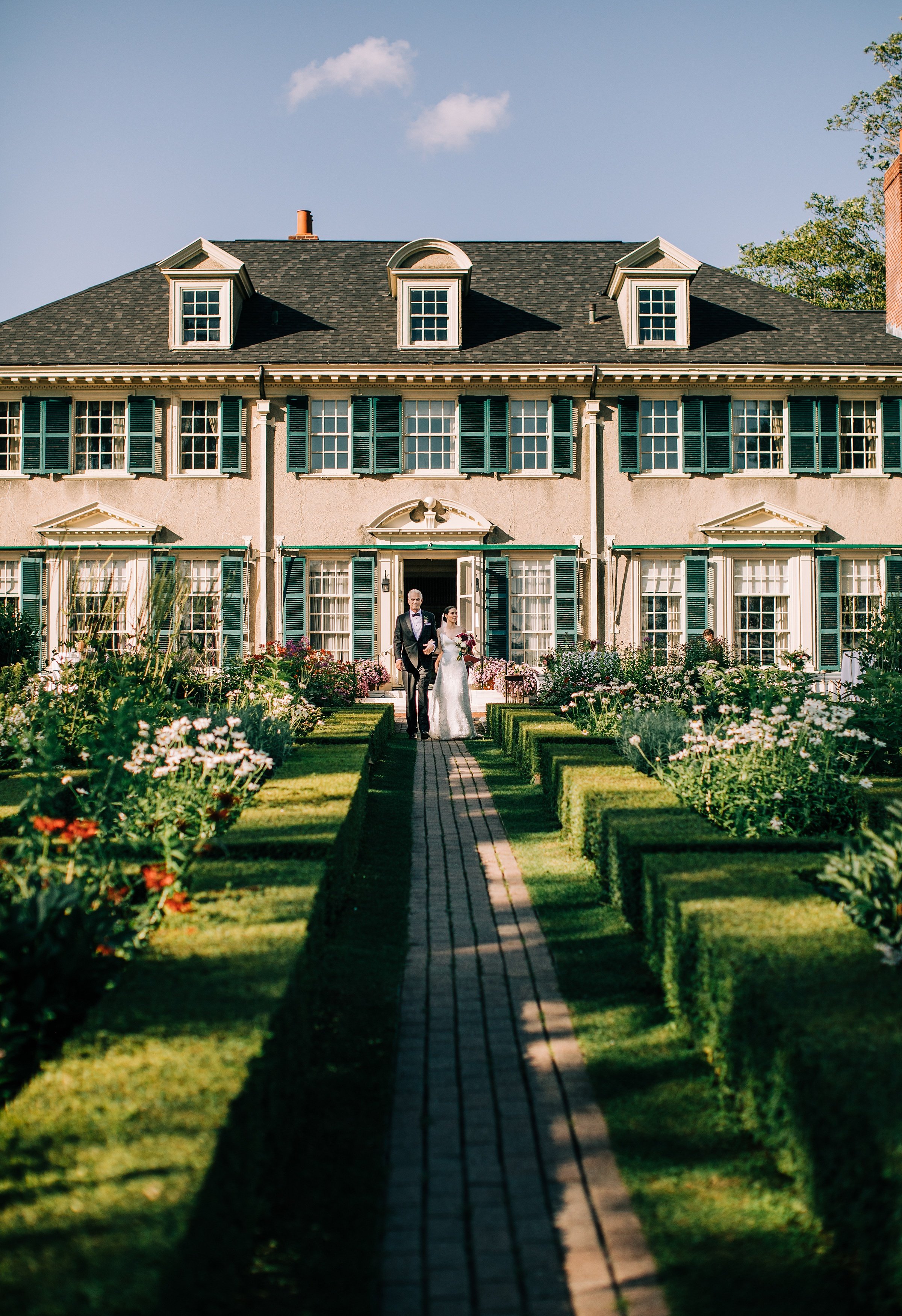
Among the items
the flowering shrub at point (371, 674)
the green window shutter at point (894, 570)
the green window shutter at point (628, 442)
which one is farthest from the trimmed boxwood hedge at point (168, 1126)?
the green window shutter at point (894, 570)

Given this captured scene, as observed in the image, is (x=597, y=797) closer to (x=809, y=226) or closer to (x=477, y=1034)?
(x=477, y=1034)

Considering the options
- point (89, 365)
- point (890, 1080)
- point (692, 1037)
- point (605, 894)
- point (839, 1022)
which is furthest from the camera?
point (89, 365)

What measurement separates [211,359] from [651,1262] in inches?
712

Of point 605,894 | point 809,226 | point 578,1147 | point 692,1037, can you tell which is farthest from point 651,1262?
point 809,226

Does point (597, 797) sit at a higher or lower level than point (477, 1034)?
higher

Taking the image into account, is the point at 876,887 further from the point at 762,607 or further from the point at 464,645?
the point at 762,607

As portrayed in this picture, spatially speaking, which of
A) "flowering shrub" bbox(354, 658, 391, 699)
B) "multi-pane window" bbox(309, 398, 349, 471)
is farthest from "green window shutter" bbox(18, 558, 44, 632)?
"flowering shrub" bbox(354, 658, 391, 699)

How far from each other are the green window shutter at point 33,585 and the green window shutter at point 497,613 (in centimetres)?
837

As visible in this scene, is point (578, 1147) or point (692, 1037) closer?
point (578, 1147)

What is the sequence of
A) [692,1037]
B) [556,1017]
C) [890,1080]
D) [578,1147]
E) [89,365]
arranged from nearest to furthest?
[890,1080] < [578,1147] < [692,1037] < [556,1017] < [89,365]

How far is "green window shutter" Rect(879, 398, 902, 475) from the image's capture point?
742 inches

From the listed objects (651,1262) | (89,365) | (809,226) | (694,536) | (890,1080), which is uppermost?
(809,226)

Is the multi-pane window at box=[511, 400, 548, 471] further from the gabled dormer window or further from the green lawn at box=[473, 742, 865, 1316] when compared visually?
the green lawn at box=[473, 742, 865, 1316]

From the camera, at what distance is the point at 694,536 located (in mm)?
18703
